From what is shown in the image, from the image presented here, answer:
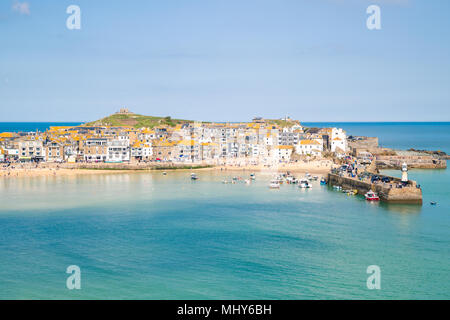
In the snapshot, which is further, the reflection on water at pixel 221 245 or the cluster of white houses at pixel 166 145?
the cluster of white houses at pixel 166 145

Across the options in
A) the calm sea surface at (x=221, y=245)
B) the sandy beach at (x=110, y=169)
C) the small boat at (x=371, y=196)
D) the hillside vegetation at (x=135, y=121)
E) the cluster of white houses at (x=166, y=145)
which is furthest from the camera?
the hillside vegetation at (x=135, y=121)

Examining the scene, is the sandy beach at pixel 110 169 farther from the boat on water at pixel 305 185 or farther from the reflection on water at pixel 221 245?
the reflection on water at pixel 221 245

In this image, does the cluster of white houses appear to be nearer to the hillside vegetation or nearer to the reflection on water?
the hillside vegetation

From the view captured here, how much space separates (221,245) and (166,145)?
51.9m

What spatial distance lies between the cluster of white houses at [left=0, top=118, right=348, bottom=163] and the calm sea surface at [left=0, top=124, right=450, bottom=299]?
28.9 meters

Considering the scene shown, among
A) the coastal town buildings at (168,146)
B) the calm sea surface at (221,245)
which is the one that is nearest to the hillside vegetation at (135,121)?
the coastal town buildings at (168,146)

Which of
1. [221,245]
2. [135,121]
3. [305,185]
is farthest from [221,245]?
[135,121]

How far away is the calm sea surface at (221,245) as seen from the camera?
19859 mm

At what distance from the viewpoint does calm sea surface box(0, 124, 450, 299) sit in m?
19.9

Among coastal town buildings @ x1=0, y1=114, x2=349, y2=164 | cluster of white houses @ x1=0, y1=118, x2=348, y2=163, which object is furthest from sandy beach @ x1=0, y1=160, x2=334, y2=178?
cluster of white houses @ x1=0, y1=118, x2=348, y2=163

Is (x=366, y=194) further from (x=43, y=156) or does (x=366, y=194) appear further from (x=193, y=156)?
(x=43, y=156)

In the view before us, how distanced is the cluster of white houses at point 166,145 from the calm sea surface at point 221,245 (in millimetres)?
28875

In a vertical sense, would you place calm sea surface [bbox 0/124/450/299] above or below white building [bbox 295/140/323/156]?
below
